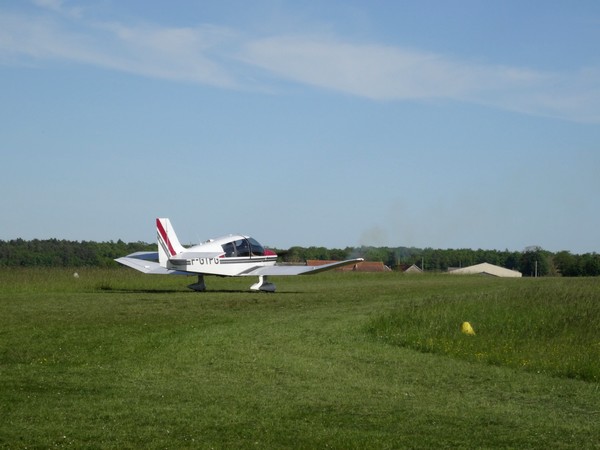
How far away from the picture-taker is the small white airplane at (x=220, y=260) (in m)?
28.4

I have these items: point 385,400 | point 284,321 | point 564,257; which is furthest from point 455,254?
point 385,400

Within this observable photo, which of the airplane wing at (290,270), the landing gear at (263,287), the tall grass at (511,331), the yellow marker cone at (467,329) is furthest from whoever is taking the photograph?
the landing gear at (263,287)

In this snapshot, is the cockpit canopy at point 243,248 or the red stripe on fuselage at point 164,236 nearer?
the red stripe on fuselage at point 164,236

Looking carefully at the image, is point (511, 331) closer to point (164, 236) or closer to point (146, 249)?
point (164, 236)

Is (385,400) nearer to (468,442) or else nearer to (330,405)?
(330,405)

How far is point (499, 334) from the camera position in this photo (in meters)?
16.6

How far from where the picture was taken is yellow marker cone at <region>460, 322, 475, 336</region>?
16384 millimetres

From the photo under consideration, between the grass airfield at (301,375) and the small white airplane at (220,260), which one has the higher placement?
the small white airplane at (220,260)

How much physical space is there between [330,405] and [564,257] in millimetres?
73481

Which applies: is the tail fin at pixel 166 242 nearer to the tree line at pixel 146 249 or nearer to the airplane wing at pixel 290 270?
the airplane wing at pixel 290 270

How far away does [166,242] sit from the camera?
28.4 meters

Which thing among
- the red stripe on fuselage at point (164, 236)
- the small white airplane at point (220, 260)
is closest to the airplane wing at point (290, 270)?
the small white airplane at point (220, 260)

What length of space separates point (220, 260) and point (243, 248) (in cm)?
110

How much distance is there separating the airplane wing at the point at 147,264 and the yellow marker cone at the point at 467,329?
13.8m
